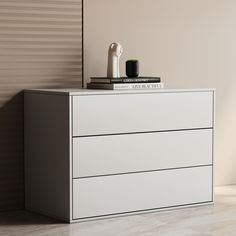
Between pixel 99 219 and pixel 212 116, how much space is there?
2.92 ft

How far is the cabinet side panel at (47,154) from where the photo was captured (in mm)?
3307

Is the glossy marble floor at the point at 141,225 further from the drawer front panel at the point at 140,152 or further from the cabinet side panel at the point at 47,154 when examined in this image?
the drawer front panel at the point at 140,152

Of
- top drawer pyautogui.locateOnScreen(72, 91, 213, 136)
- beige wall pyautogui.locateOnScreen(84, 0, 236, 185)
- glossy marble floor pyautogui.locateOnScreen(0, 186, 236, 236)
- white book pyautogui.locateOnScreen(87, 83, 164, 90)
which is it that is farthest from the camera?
beige wall pyautogui.locateOnScreen(84, 0, 236, 185)

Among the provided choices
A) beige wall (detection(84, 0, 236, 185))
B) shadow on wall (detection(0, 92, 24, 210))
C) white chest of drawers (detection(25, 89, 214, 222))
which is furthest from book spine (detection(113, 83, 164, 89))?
shadow on wall (detection(0, 92, 24, 210))

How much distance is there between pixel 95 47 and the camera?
3.87 metres

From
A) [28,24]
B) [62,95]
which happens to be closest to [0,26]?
[28,24]

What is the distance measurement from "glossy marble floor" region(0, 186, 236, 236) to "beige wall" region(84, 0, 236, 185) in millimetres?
887

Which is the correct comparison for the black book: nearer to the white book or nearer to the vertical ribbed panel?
the white book

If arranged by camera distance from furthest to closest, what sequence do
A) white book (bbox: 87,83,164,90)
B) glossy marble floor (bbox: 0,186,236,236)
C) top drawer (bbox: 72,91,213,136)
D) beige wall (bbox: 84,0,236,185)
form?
beige wall (bbox: 84,0,236,185) → white book (bbox: 87,83,164,90) → top drawer (bbox: 72,91,213,136) → glossy marble floor (bbox: 0,186,236,236)

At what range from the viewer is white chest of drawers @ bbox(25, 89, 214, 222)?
3.31 m

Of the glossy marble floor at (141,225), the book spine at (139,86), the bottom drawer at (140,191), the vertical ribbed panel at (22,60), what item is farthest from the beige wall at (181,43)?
the glossy marble floor at (141,225)

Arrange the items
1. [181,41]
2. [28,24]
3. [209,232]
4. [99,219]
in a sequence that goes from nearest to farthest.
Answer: [209,232] < [99,219] < [28,24] < [181,41]

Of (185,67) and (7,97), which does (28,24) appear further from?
(185,67)

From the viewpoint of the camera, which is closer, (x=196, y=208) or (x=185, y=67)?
(x=196, y=208)
